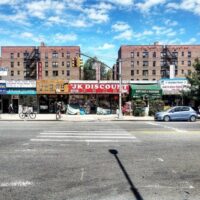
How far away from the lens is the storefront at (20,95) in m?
42.4

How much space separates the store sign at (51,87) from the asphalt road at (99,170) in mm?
27959

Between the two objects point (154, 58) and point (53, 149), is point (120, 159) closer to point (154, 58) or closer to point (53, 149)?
point (53, 149)

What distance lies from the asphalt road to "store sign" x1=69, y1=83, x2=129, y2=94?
27685 mm

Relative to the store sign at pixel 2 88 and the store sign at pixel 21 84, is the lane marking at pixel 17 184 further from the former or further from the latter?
the store sign at pixel 2 88

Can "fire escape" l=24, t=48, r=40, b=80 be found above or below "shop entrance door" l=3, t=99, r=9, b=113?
above

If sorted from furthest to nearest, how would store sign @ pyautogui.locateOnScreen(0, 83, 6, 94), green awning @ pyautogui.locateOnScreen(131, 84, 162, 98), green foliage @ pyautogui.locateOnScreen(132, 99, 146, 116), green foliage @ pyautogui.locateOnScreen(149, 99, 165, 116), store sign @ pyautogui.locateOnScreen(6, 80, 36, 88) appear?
1. store sign @ pyautogui.locateOnScreen(6, 80, 36, 88)
2. store sign @ pyautogui.locateOnScreen(0, 83, 6, 94)
3. green awning @ pyautogui.locateOnScreen(131, 84, 162, 98)
4. green foliage @ pyautogui.locateOnScreen(149, 99, 165, 116)
5. green foliage @ pyautogui.locateOnScreen(132, 99, 146, 116)

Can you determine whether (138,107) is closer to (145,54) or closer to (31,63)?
(145,54)

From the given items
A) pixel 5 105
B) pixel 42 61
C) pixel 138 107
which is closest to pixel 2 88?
pixel 5 105

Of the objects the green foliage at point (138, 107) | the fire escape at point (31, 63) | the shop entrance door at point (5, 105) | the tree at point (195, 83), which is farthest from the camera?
the fire escape at point (31, 63)

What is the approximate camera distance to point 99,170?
367 inches

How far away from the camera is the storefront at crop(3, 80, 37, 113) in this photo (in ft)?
139

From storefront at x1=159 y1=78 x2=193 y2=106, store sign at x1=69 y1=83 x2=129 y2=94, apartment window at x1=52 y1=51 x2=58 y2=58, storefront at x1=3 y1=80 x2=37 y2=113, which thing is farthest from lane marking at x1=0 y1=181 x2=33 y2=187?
apartment window at x1=52 y1=51 x2=58 y2=58

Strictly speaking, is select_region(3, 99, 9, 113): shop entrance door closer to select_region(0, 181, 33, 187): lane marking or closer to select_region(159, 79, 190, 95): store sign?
select_region(159, 79, 190, 95): store sign

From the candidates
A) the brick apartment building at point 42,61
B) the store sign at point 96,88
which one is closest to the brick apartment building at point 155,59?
the brick apartment building at point 42,61
